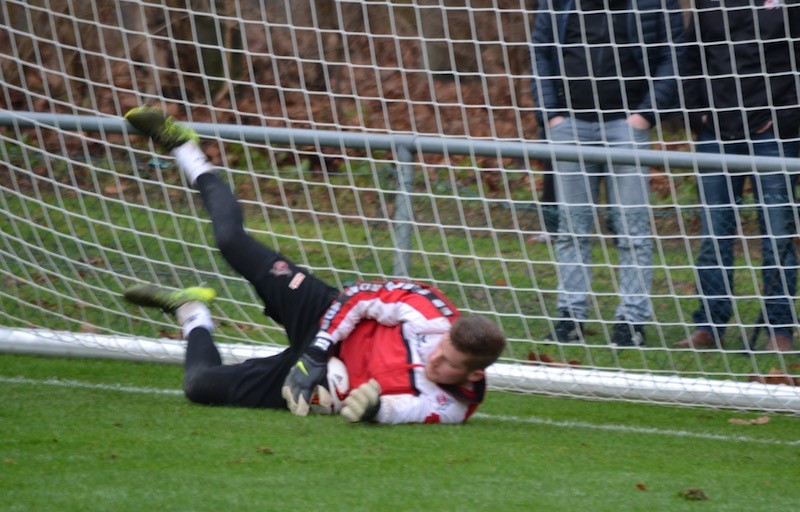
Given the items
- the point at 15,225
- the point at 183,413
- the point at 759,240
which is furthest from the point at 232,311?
the point at 759,240

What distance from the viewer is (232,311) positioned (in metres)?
6.70

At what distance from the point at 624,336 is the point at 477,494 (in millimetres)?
2372

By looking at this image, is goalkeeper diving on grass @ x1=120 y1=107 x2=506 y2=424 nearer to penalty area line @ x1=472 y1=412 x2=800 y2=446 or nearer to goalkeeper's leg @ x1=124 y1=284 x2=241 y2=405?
goalkeeper's leg @ x1=124 y1=284 x2=241 y2=405

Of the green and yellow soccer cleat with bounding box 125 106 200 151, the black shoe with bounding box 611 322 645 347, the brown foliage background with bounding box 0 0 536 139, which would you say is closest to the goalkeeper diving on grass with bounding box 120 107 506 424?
the green and yellow soccer cleat with bounding box 125 106 200 151

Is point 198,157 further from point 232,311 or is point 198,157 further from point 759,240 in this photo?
point 759,240

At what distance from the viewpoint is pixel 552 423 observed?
17.1 ft

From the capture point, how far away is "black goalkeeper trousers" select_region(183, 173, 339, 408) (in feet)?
16.6

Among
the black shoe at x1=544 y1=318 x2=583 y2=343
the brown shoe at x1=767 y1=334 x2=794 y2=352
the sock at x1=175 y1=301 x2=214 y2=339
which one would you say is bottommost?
the brown shoe at x1=767 y1=334 x2=794 y2=352

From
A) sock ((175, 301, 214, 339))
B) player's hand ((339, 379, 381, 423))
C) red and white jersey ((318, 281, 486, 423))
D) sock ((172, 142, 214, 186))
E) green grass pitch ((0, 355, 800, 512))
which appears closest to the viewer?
green grass pitch ((0, 355, 800, 512))

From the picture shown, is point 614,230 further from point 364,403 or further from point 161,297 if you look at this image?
point 161,297

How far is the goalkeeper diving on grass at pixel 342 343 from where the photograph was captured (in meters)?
4.63

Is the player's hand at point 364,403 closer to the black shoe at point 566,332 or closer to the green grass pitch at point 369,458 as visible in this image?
the green grass pitch at point 369,458

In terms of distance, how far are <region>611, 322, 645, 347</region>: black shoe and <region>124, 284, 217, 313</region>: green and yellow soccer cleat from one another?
201 centimetres

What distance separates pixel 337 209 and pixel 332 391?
1666mm
